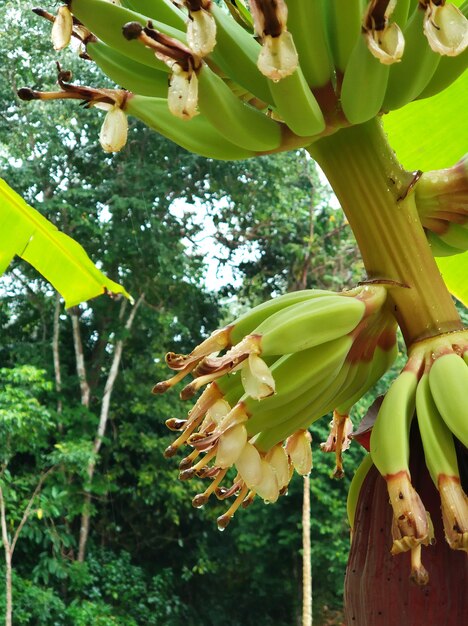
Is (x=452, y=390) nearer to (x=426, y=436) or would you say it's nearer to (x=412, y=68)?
(x=426, y=436)

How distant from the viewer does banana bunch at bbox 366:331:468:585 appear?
11.2 inches

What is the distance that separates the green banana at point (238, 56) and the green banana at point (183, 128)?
0.09 feet

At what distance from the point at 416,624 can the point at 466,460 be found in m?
0.07

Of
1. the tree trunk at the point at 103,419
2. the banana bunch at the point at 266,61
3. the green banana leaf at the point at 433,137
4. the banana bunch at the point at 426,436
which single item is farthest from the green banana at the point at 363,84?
the tree trunk at the point at 103,419

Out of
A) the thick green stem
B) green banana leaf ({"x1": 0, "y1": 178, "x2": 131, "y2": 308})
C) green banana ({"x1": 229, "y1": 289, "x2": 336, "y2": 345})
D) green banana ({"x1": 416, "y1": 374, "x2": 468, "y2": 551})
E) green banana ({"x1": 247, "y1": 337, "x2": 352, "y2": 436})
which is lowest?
green banana ({"x1": 416, "y1": 374, "x2": 468, "y2": 551})

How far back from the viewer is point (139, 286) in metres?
5.25

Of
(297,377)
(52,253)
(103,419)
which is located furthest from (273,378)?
(103,419)

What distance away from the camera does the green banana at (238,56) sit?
0.34m

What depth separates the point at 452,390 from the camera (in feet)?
1.02

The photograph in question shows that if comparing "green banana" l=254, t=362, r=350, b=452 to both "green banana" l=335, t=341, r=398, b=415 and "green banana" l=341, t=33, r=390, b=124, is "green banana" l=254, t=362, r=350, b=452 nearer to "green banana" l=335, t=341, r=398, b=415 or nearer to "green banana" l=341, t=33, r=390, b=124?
"green banana" l=335, t=341, r=398, b=415

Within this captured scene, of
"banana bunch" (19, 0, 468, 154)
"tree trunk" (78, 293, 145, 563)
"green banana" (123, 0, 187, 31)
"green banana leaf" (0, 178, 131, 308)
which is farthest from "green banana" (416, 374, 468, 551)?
"tree trunk" (78, 293, 145, 563)

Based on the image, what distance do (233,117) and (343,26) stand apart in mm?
60

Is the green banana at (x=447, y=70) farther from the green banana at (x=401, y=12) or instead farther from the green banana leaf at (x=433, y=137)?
the green banana leaf at (x=433, y=137)

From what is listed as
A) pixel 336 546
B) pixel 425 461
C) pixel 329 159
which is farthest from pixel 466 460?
pixel 336 546
